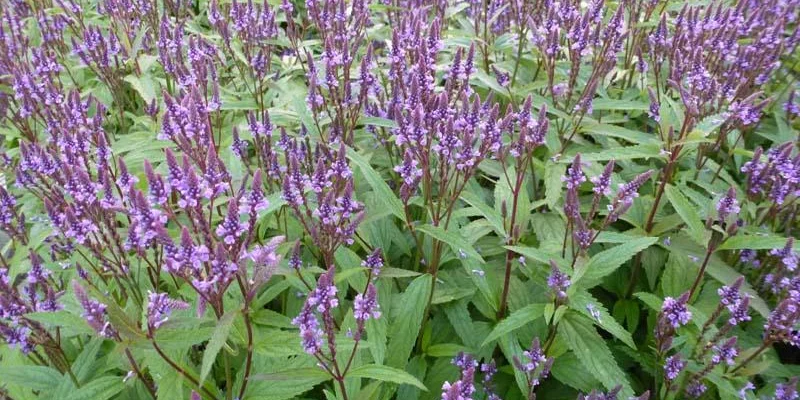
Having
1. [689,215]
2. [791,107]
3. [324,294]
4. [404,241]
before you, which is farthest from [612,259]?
[791,107]

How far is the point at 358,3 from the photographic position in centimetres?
495

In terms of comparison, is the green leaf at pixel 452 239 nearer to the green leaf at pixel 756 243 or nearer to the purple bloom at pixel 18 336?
the green leaf at pixel 756 243

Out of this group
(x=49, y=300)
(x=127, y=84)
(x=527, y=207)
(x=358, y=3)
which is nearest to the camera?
(x=49, y=300)

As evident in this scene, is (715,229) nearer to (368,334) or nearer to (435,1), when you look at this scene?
(368,334)

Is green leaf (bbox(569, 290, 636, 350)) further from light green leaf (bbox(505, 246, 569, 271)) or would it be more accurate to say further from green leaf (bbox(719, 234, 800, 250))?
green leaf (bbox(719, 234, 800, 250))

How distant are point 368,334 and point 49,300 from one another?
1.72 meters

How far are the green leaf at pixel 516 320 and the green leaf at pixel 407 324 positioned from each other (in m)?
0.42

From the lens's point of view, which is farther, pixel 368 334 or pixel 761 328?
pixel 761 328

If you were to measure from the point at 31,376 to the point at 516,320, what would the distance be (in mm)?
2722

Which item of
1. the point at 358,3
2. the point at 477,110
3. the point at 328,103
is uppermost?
the point at 358,3

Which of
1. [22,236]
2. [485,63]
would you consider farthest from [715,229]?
[22,236]

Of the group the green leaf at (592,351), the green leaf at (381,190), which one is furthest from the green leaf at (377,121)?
the green leaf at (592,351)

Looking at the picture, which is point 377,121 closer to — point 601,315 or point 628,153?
point 628,153

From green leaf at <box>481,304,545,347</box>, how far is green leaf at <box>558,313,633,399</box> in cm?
21
